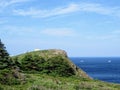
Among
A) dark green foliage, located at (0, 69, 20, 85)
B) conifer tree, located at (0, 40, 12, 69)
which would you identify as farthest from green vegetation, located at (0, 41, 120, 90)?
dark green foliage, located at (0, 69, 20, 85)

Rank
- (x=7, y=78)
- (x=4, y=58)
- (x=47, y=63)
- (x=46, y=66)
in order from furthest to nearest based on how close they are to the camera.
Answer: (x=47, y=63)
(x=46, y=66)
(x=4, y=58)
(x=7, y=78)

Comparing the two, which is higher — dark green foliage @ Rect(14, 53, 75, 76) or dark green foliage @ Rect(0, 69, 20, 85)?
dark green foliage @ Rect(14, 53, 75, 76)

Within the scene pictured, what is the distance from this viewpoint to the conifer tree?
39469mm

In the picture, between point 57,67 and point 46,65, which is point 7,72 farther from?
point 57,67

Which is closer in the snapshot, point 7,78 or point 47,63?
point 7,78

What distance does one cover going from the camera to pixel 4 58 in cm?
4081

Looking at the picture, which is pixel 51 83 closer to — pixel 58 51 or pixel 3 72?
pixel 3 72

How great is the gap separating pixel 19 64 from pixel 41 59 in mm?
3592

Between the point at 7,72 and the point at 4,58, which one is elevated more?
the point at 4,58

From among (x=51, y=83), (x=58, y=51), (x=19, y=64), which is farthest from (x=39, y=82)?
(x=58, y=51)

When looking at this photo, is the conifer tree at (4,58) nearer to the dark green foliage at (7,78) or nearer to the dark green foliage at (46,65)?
the dark green foliage at (7,78)

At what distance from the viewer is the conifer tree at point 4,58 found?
39469 millimetres

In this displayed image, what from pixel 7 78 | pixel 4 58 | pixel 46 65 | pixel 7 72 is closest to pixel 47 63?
pixel 46 65

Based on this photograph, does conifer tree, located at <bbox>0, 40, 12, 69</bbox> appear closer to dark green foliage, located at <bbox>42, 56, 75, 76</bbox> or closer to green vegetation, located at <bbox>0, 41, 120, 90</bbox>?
green vegetation, located at <bbox>0, 41, 120, 90</bbox>
